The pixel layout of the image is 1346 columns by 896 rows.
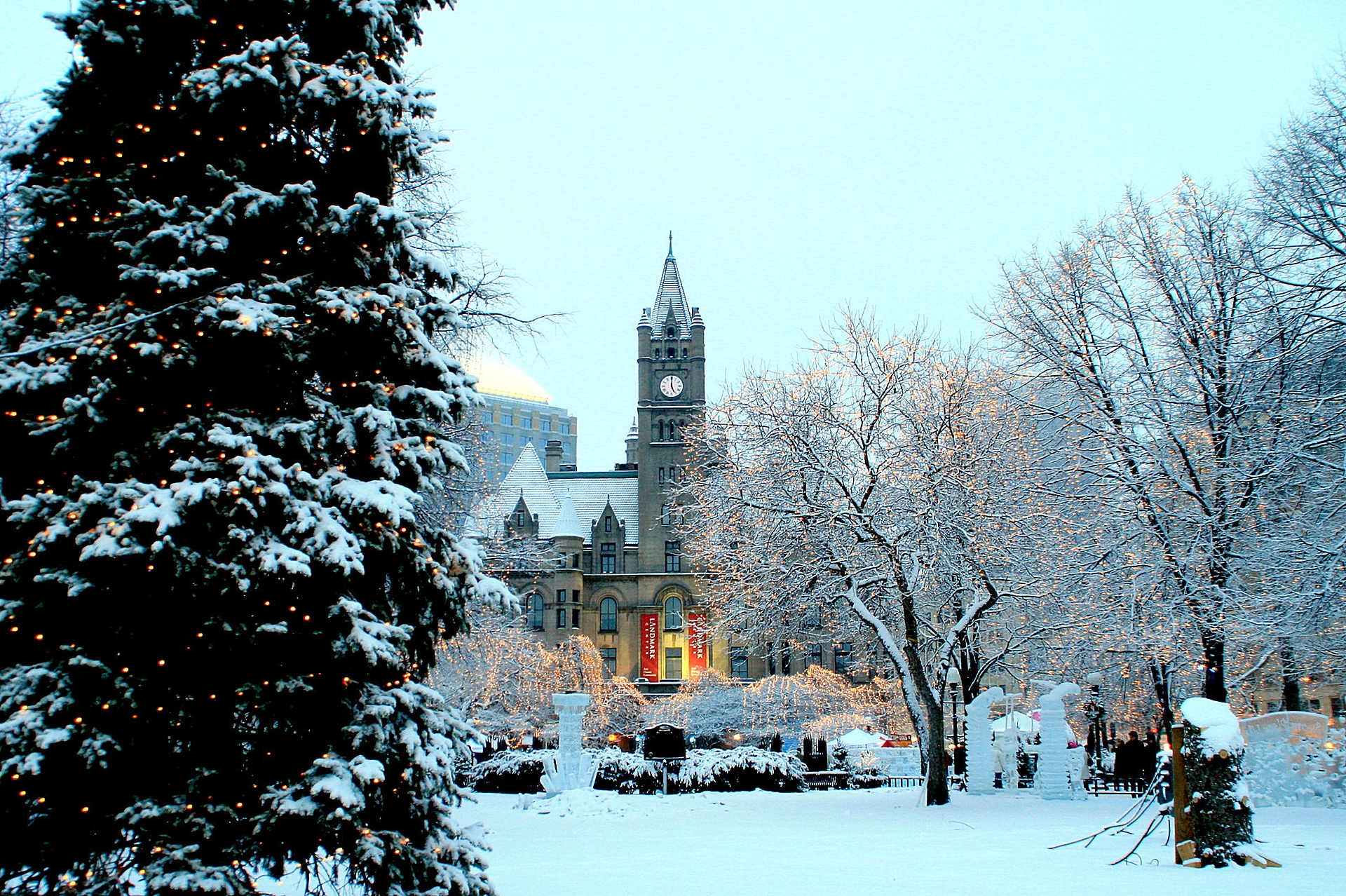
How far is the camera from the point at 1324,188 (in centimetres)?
1864

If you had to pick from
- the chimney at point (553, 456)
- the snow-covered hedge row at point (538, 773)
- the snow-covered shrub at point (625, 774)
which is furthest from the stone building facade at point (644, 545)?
the snow-covered shrub at point (625, 774)

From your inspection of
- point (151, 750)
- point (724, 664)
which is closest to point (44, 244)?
point (151, 750)

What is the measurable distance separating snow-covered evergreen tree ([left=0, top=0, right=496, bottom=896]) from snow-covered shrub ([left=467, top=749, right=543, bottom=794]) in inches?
872

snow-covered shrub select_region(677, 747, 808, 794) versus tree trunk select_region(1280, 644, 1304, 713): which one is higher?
tree trunk select_region(1280, 644, 1304, 713)

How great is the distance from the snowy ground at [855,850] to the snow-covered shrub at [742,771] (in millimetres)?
4738

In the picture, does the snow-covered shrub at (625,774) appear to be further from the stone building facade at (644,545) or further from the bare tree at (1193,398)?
the stone building facade at (644,545)

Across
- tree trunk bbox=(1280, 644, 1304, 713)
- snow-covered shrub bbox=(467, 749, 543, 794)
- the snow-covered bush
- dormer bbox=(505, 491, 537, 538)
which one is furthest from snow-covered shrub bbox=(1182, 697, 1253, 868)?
dormer bbox=(505, 491, 537, 538)

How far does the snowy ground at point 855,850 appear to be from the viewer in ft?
37.9

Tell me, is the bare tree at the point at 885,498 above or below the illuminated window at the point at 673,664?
above

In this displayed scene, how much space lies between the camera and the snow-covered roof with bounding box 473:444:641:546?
84.4m

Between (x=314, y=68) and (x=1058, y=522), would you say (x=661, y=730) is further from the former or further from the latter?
(x=314, y=68)

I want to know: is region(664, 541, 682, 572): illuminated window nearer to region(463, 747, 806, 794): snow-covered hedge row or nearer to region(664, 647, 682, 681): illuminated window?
region(664, 647, 682, 681): illuminated window

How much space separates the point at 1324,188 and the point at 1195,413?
4.98 metres

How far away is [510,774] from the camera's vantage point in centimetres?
3023
